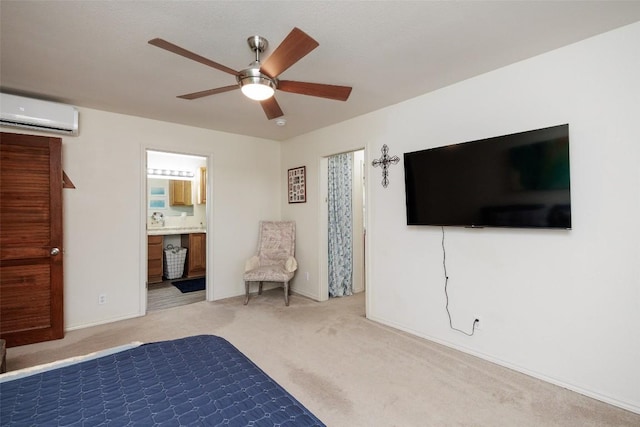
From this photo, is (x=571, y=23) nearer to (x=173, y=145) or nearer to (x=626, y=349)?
(x=626, y=349)

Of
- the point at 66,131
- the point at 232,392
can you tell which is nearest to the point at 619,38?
the point at 232,392

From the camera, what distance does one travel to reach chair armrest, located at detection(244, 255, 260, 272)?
4281mm

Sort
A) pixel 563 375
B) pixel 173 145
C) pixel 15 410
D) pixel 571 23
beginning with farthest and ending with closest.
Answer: pixel 173 145
pixel 563 375
pixel 571 23
pixel 15 410

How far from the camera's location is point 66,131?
3.16 meters

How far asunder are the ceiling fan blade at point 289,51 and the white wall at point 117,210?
8.84ft

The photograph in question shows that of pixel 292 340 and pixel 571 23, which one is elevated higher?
pixel 571 23

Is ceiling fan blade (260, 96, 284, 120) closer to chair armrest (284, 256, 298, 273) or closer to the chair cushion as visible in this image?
the chair cushion

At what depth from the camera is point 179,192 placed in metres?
6.18

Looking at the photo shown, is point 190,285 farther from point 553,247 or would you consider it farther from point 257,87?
point 553,247

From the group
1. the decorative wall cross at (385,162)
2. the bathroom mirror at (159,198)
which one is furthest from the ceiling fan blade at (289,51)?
the bathroom mirror at (159,198)

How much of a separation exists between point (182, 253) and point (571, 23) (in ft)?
20.2

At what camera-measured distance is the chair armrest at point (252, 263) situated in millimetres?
4281

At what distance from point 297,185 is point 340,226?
0.94 metres

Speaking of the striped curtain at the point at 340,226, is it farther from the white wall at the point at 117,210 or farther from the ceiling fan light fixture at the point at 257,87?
the ceiling fan light fixture at the point at 257,87
